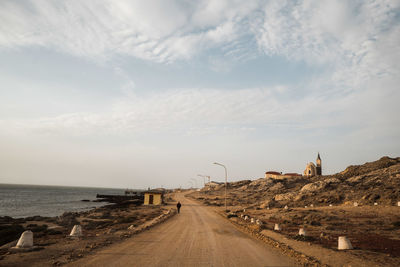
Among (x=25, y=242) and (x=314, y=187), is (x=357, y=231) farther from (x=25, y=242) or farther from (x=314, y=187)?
(x=314, y=187)

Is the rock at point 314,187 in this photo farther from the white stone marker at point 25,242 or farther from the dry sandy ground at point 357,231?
the white stone marker at point 25,242

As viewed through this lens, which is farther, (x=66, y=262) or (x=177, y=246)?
(x=177, y=246)

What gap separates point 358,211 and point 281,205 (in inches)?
772

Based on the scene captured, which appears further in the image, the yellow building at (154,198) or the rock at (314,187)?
the yellow building at (154,198)

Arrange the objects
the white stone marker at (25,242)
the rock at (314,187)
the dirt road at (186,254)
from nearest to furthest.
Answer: the dirt road at (186,254), the white stone marker at (25,242), the rock at (314,187)

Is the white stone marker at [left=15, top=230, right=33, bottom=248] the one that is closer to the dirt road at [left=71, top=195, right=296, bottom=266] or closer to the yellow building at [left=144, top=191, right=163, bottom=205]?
the dirt road at [left=71, top=195, right=296, bottom=266]

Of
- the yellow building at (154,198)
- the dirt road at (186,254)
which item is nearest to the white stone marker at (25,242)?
the dirt road at (186,254)

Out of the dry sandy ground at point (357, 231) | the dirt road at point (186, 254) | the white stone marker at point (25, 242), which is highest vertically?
the white stone marker at point (25, 242)

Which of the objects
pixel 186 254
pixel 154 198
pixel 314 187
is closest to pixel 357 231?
pixel 186 254

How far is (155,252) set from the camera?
39.5 ft

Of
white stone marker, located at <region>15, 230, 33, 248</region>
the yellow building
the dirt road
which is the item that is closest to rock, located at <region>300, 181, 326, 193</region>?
the yellow building

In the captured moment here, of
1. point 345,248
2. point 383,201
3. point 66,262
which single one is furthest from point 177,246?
point 383,201

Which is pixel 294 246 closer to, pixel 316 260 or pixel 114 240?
pixel 316 260

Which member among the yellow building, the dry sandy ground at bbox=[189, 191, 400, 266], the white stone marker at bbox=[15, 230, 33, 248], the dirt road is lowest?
the yellow building
